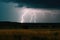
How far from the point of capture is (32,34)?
90 centimetres

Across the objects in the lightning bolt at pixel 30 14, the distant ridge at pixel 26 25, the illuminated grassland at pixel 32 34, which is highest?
the lightning bolt at pixel 30 14

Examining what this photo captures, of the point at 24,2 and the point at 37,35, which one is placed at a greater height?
the point at 24,2

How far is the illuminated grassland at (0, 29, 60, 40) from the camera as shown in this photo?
902 mm

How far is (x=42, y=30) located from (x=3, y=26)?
0.50 feet

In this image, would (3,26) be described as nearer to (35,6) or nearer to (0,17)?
(0,17)

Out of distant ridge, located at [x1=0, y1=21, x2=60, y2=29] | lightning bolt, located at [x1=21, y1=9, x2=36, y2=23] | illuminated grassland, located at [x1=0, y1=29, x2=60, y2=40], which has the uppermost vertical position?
lightning bolt, located at [x1=21, y1=9, x2=36, y2=23]

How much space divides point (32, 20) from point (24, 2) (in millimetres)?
79

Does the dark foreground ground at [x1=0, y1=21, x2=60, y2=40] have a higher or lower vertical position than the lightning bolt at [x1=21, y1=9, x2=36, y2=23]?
lower

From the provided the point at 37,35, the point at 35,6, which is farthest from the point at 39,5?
the point at 37,35

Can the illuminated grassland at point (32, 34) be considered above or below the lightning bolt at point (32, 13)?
below

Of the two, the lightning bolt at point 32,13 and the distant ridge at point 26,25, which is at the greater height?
the lightning bolt at point 32,13

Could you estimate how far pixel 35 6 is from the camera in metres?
0.92

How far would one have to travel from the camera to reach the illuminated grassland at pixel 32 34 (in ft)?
2.96

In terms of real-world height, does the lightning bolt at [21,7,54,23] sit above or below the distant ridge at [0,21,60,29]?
above
